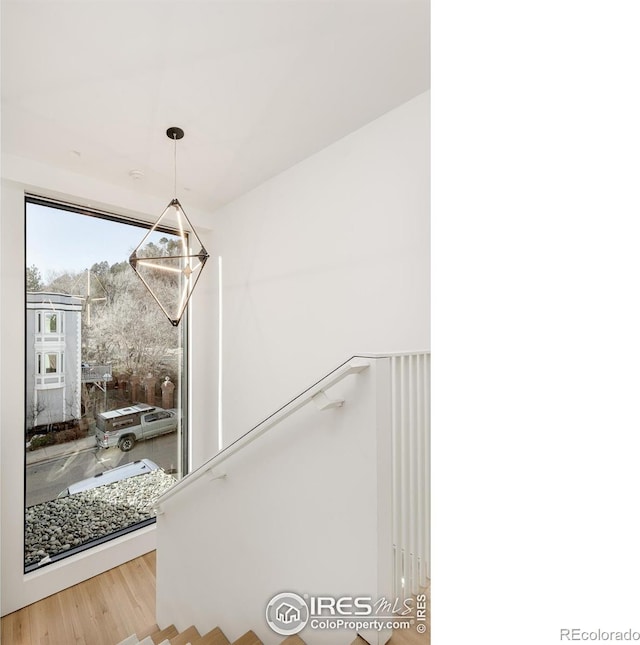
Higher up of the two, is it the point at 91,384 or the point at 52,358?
the point at 52,358

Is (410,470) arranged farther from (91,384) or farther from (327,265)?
(91,384)

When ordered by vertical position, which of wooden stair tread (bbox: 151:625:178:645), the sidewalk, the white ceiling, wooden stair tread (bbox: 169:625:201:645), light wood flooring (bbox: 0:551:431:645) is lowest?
light wood flooring (bbox: 0:551:431:645)

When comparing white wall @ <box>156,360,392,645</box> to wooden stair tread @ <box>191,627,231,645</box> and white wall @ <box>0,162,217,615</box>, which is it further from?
white wall @ <box>0,162,217,615</box>

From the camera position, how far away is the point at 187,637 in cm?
209

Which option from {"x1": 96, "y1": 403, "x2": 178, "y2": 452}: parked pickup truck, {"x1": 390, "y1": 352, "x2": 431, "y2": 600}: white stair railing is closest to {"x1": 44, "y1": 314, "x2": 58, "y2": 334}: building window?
{"x1": 96, "y1": 403, "x2": 178, "y2": 452}: parked pickup truck

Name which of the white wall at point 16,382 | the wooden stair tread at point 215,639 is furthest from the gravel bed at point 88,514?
the wooden stair tread at point 215,639

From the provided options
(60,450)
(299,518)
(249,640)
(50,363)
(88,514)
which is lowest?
(88,514)

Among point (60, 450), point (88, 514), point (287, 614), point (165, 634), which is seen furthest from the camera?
point (88, 514)

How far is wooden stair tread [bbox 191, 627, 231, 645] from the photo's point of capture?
6.09ft

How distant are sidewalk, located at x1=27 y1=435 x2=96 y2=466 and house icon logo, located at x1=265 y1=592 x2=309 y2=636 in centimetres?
241

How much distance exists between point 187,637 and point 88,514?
1705 mm

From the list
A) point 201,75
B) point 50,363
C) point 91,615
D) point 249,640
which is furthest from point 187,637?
point 201,75

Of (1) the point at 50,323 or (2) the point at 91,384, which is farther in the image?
(2) the point at 91,384
